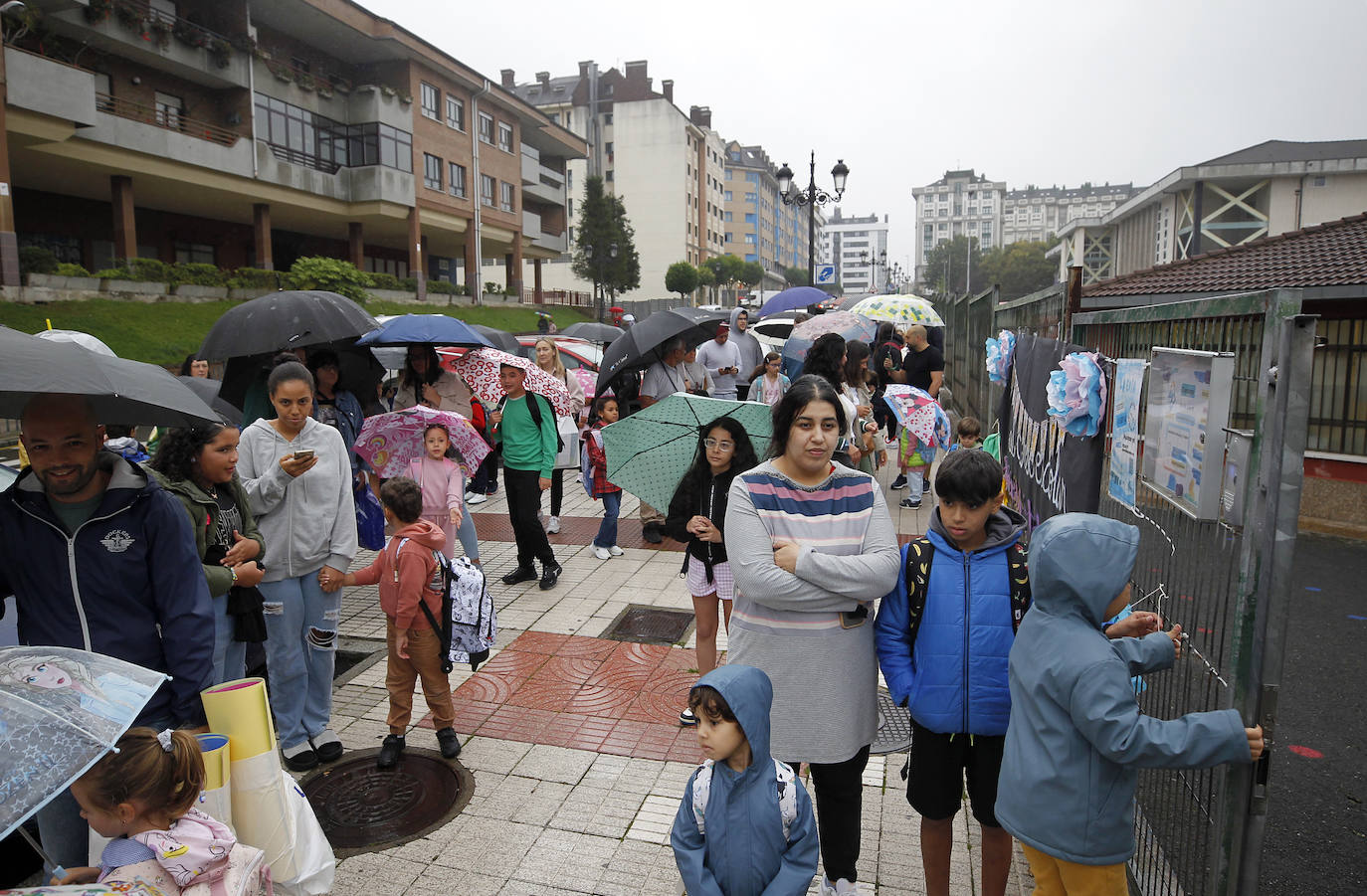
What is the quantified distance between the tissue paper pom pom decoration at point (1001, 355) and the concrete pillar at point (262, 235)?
101ft

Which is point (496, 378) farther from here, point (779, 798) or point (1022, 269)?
point (1022, 269)

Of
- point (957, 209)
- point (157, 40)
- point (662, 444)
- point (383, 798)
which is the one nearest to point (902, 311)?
point (662, 444)

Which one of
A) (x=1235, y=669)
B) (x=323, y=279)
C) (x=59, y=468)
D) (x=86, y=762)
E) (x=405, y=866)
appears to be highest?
(x=323, y=279)

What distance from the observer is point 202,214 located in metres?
33.0

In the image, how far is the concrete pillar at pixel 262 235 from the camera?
31.3 meters

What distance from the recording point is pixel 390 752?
4277mm

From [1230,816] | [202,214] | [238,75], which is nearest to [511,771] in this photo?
[1230,816]

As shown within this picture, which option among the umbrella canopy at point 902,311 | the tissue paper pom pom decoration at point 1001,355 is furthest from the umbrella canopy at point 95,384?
the umbrella canopy at point 902,311

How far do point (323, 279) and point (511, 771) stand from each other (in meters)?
24.5

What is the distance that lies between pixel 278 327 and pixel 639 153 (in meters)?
77.8

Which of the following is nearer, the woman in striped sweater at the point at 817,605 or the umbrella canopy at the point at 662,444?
the woman in striped sweater at the point at 817,605

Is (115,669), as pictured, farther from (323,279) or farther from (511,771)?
(323,279)

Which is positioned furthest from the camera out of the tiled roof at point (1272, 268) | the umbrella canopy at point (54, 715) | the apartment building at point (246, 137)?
the apartment building at point (246, 137)

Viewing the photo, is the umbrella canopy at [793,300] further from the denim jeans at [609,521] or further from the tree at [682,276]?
the tree at [682,276]
